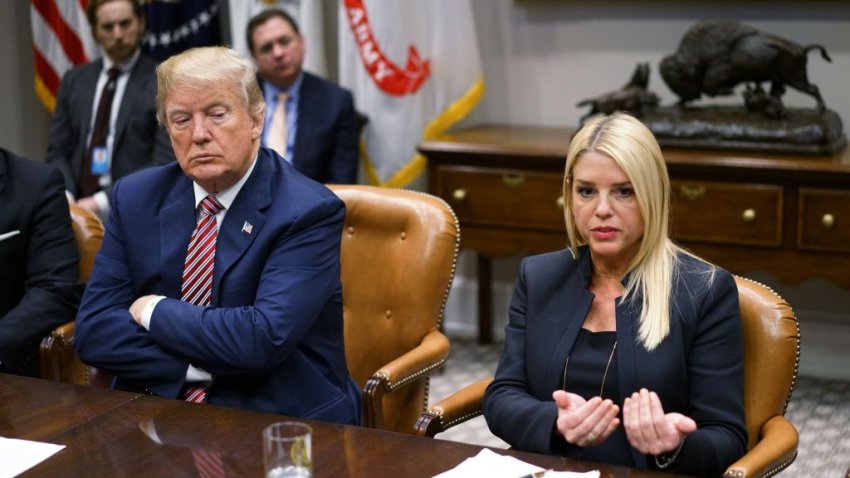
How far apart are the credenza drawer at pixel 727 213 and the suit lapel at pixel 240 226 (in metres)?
2.17

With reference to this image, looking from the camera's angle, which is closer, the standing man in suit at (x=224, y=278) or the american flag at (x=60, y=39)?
the standing man in suit at (x=224, y=278)

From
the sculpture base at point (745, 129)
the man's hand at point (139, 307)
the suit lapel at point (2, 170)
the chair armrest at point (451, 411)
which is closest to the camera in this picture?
the chair armrest at point (451, 411)

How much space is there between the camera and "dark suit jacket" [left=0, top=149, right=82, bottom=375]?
3287 millimetres

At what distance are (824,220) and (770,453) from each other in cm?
235

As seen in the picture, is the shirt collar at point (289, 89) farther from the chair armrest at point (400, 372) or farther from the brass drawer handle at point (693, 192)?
the chair armrest at point (400, 372)

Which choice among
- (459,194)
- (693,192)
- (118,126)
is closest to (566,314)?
(693,192)

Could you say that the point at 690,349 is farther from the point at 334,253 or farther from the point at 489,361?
the point at 489,361

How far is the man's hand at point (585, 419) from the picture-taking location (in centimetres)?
224

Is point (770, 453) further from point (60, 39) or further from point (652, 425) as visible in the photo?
point (60, 39)

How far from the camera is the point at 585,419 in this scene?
2262mm

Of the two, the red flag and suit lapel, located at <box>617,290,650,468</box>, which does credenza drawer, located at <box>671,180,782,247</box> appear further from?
the red flag

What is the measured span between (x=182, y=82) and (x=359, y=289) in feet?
2.75

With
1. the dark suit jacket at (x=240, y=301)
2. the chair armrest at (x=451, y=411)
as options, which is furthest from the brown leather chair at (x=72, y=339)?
the chair armrest at (x=451, y=411)

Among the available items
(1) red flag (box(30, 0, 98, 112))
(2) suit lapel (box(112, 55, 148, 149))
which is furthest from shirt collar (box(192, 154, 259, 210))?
(1) red flag (box(30, 0, 98, 112))
